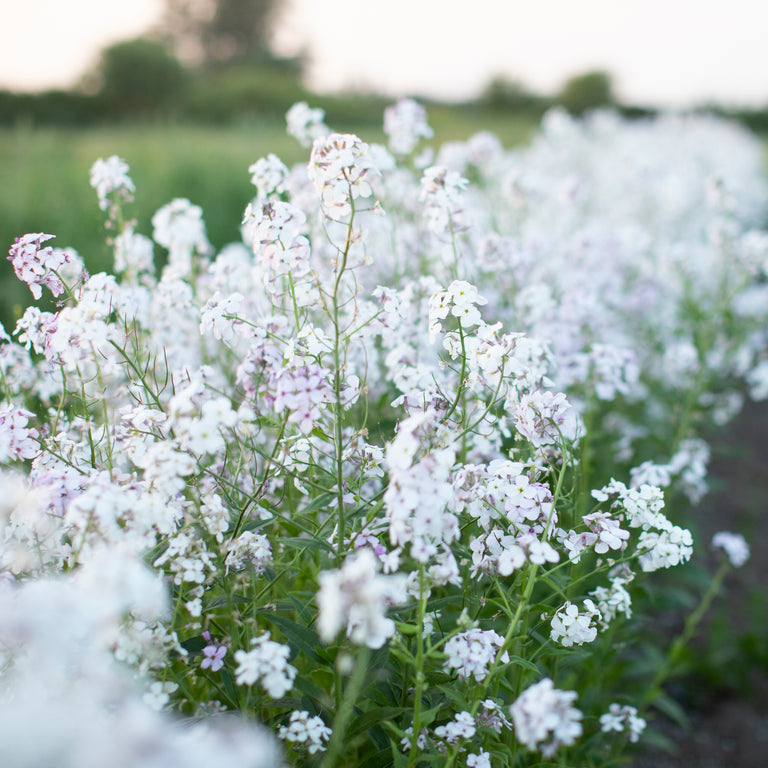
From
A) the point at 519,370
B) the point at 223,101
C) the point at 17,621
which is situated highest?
the point at 223,101

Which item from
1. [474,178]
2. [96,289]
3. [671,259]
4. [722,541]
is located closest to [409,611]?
[96,289]

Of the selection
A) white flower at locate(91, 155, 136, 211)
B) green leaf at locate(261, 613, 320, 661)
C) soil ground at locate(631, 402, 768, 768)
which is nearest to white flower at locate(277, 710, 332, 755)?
green leaf at locate(261, 613, 320, 661)

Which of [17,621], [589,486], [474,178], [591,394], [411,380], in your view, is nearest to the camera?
[17,621]

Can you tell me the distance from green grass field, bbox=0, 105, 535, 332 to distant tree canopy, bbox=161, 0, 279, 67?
37.5 m

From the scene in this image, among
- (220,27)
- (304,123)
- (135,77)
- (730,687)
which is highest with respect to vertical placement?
(220,27)

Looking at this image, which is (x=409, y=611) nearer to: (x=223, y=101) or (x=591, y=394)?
(x=591, y=394)

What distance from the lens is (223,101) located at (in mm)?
26141

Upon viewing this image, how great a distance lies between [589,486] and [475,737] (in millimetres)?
1962

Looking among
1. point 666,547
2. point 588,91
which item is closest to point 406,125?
point 666,547

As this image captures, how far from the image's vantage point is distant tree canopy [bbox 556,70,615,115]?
29.9m

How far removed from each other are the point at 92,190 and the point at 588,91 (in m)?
27.0

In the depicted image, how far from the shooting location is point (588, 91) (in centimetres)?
2989

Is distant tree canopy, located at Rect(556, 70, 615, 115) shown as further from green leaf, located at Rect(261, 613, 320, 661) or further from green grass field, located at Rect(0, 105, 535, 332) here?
green leaf, located at Rect(261, 613, 320, 661)

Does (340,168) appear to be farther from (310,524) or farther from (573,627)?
(573,627)
